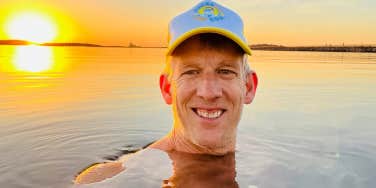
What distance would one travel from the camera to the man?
4.05 metres

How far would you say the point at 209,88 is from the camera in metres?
4.09

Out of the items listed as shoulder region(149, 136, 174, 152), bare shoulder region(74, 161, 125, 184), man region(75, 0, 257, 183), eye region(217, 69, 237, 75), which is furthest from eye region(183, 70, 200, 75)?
bare shoulder region(74, 161, 125, 184)

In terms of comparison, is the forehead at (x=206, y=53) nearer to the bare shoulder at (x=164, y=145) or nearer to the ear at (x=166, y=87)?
the ear at (x=166, y=87)

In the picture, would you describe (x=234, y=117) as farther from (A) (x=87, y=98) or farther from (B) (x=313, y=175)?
(A) (x=87, y=98)

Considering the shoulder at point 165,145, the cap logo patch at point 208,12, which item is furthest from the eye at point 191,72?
the shoulder at point 165,145

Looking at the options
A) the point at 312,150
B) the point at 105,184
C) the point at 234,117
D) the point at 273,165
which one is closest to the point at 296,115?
the point at 312,150

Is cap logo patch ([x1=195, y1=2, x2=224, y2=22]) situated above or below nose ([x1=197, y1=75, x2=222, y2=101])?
above

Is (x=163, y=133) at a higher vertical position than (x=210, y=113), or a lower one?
lower

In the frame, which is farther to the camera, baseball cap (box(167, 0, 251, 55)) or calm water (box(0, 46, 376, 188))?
calm water (box(0, 46, 376, 188))

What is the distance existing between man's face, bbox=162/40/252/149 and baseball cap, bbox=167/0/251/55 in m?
0.16

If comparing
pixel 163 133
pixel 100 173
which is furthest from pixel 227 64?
pixel 163 133

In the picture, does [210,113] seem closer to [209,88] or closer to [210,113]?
[210,113]

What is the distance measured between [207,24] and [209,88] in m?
0.66

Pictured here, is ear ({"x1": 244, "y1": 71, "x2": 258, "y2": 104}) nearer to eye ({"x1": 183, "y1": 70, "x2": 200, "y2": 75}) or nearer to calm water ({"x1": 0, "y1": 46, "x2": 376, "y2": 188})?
eye ({"x1": 183, "y1": 70, "x2": 200, "y2": 75})
